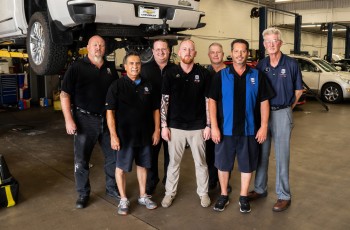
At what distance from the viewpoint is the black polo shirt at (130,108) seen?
101 inches

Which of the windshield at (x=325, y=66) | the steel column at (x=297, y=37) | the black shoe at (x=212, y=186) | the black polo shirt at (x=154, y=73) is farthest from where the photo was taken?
the steel column at (x=297, y=37)

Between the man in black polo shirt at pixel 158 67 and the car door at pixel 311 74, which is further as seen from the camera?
the car door at pixel 311 74

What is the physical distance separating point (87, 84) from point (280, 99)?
1.52 m

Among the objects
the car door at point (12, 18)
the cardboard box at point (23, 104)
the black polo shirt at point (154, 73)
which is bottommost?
the cardboard box at point (23, 104)

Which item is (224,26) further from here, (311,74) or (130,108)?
(130,108)

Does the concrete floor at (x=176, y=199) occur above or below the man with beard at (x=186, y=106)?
below

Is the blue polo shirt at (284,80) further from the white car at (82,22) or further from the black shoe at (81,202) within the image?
the black shoe at (81,202)

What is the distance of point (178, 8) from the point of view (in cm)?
356

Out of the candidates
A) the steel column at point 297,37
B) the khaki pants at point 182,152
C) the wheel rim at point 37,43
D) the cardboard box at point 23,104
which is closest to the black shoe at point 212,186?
the khaki pants at point 182,152

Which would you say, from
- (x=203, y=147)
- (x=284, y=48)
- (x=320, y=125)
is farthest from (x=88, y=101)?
(x=284, y=48)

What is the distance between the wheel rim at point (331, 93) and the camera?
30.6 ft

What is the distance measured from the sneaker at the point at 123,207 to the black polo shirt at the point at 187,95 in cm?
72

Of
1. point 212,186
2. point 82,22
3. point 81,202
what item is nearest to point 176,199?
point 212,186

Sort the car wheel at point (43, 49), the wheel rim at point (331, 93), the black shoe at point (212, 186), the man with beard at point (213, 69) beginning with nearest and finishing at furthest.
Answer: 1. the man with beard at point (213, 69)
2. the black shoe at point (212, 186)
3. the car wheel at point (43, 49)
4. the wheel rim at point (331, 93)
